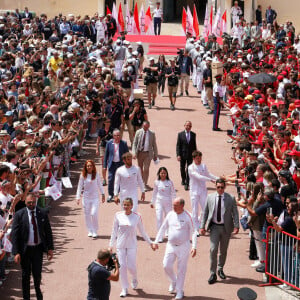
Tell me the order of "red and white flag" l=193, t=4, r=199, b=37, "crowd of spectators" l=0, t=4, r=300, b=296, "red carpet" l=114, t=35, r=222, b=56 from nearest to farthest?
"crowd of spectators" l=0, t=4, r=300, b=296 → "red and white flag" l=193, t=4, r=199, b=37 → "red carpet" l=114, t=35, r=222, b=56

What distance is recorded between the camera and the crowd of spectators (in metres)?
14.8

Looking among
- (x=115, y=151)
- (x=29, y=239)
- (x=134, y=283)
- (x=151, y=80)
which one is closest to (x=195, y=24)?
(x=151, y=80)

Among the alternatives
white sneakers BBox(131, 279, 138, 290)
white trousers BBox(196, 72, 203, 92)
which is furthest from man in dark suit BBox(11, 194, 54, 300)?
white trousers BBox(196, 72, 203, 92)

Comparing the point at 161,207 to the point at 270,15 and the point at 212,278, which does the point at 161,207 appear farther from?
the point at 270,15

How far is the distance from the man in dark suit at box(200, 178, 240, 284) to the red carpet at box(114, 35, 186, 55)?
25.1 m

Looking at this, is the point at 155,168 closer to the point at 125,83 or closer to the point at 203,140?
the point at 203,140

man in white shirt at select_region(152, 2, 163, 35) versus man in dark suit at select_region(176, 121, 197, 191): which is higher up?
man in white shirt at select_region(152, 2, 163, 35)

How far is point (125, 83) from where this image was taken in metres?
26.3

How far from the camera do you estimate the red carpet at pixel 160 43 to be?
39562mm

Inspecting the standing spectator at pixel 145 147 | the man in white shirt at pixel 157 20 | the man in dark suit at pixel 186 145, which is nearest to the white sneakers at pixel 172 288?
the man in dark suit at pixel 186 145

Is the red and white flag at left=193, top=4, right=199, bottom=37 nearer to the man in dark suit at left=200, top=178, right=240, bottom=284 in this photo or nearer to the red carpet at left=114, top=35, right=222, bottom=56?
the red carpet at left=114, top=35, right=222, bottom=56

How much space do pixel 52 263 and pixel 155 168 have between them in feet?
21.8

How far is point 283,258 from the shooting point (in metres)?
14.1

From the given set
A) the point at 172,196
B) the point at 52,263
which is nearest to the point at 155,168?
the point at 172,196
